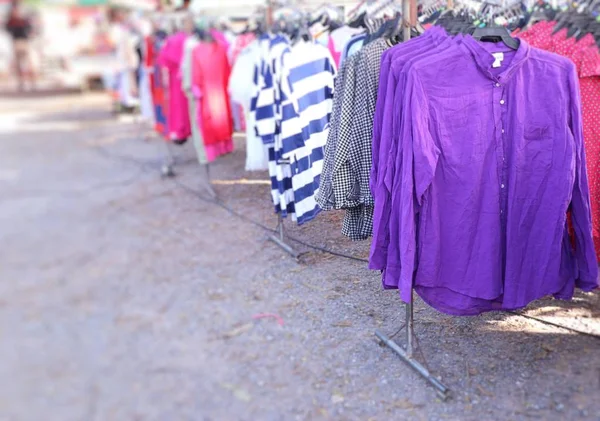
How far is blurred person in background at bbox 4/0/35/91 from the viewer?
54.6 feet

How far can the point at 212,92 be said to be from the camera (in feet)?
17.6

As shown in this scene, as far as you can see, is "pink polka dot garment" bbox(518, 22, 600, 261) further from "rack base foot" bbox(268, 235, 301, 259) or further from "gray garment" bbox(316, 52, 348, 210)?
"rack base foot" bbox(268, 235, 301, 259)

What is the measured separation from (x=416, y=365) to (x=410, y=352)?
0.32 feet

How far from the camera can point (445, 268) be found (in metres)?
2.66

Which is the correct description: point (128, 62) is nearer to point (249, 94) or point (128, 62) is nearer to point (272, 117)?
point (249, 94)

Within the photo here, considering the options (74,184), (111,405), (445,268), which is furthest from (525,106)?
(74,184)

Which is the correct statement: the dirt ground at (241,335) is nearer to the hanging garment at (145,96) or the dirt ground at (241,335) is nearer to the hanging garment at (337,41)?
the hanging garment at (337,41)

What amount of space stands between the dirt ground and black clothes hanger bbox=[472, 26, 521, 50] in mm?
1498

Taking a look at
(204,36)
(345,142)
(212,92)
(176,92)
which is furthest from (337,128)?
(176,92)

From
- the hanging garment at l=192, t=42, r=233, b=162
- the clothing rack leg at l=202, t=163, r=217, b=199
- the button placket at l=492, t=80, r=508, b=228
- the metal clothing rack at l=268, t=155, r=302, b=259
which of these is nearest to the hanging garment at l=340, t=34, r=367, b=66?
the button placket at l=492, t=80, r=508, b=228

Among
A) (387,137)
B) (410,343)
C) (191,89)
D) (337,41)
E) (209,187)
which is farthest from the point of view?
(209,187)

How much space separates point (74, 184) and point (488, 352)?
506cm

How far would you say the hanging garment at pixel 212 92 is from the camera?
531 centimetres

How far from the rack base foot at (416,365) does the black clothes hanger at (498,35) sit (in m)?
1.49
